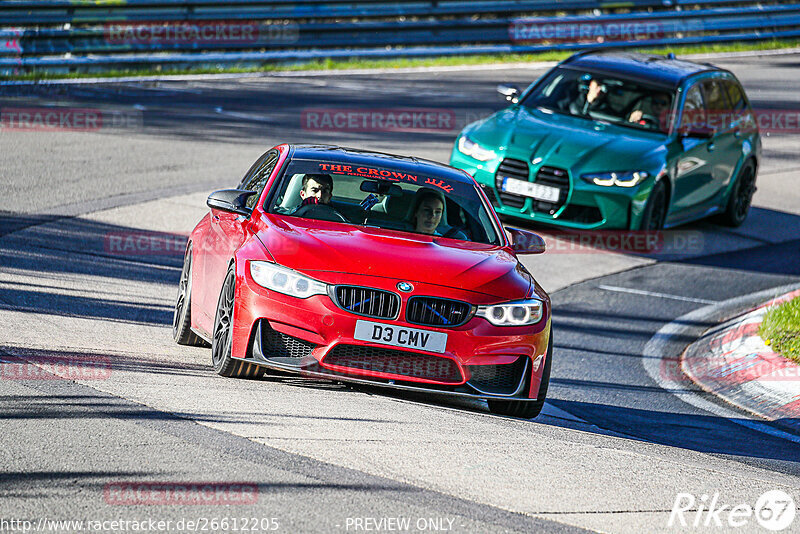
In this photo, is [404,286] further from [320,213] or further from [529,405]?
[320,213]

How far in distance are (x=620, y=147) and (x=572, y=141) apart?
0.55 metres

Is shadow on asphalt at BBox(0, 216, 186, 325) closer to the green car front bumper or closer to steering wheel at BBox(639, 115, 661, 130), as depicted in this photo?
the green car front bumper

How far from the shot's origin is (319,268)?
22.5 feet

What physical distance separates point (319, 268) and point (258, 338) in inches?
20.4

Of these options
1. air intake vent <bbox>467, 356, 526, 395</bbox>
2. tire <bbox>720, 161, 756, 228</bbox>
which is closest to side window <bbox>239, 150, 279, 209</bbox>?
air intake vent <bbox>467, 356, 526, 395</bbox>

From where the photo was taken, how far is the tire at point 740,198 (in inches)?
614

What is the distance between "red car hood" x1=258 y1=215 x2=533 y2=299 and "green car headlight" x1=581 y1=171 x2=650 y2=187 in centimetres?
569

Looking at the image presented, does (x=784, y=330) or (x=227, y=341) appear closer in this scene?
(x=227, y=341)

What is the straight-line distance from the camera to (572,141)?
536 inches

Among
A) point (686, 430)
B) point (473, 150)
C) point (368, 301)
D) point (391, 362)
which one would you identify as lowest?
point (686, 430)

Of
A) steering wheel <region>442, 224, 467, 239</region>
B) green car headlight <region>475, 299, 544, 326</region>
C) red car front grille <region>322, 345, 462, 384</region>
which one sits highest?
steering wheel <region>442, 224, 467, 239</region>

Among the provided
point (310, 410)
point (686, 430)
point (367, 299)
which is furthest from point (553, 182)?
point (310, 410)

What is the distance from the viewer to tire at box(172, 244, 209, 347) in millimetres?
8098

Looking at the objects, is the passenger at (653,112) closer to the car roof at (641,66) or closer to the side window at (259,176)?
the car roof at (641,66)
